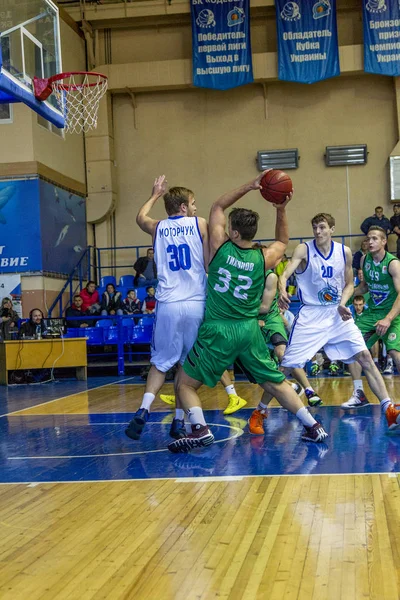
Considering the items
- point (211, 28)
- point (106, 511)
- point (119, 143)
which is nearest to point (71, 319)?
point (119, 143)

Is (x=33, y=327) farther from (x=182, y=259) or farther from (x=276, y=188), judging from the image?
(x=276, y=188)

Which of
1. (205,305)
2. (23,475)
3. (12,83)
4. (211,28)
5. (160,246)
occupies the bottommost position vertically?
(23,475)

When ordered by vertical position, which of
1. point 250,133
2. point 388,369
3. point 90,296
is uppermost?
point 250,133

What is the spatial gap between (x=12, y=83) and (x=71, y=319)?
827cm

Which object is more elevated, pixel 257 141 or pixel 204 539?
pixel 257 141

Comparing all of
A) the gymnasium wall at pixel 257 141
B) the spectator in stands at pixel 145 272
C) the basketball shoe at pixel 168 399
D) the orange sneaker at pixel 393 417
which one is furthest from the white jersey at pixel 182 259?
the gymnasium wall at pixel 257 141

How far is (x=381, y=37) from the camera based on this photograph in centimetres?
1881

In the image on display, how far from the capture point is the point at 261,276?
600 cm

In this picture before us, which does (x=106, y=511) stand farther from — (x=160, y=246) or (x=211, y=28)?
(x=211, y=28)

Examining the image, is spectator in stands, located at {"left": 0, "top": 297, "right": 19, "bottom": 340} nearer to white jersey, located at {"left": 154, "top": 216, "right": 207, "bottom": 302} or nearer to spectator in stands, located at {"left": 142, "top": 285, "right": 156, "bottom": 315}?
spectator in stands, located at {"left": 142, "top": 285, "right": 156, "bottom": 315}

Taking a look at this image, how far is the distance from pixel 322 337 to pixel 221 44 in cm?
1330

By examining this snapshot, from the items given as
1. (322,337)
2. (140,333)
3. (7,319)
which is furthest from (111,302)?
(322,337)

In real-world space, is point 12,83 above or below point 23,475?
above

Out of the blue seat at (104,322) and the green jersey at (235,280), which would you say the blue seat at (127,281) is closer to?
the blue seat at (104,322)
